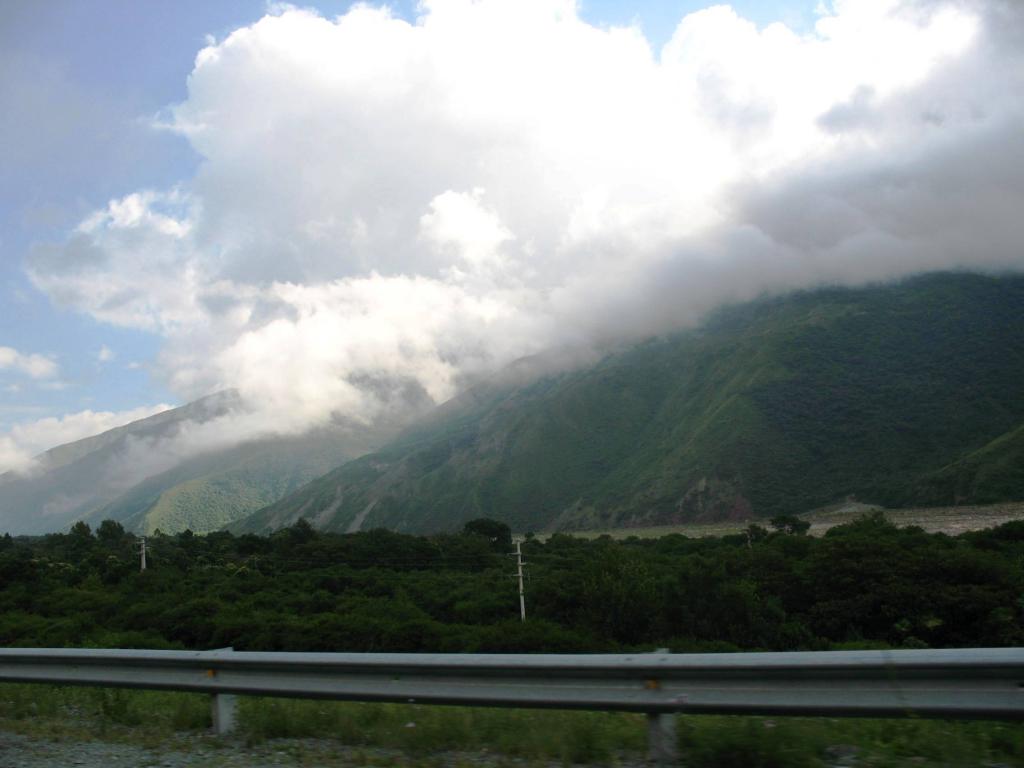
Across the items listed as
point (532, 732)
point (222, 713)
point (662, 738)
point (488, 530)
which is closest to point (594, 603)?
point (222, 713)

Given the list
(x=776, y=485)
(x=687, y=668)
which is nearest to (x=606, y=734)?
(x=687, y=668)

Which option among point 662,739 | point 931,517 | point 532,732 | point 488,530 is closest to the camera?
point 662,739

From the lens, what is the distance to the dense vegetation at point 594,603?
34.6m

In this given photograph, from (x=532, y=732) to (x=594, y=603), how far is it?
130ft

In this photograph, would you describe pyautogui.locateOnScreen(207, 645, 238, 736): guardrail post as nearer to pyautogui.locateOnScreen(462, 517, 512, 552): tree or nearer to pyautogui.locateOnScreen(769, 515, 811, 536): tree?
pyautogui.locateOnScreen(769, 515, 811, 536): tree

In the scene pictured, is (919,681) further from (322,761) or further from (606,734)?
(322,761)

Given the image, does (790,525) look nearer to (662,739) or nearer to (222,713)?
(222,713)

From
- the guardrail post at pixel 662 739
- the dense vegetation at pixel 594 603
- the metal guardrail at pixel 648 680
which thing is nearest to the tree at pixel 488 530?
the dense vegetation at pixel 594 603

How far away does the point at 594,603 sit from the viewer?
4428 centimetres

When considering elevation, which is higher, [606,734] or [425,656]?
[425,656]

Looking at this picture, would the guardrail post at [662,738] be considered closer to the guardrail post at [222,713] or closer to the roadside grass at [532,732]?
the roadside grass at [532,732]

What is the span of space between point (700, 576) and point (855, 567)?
8308mm

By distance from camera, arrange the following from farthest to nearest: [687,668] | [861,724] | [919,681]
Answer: [861,724], [687,668], [919,681]

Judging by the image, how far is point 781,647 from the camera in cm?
3800
